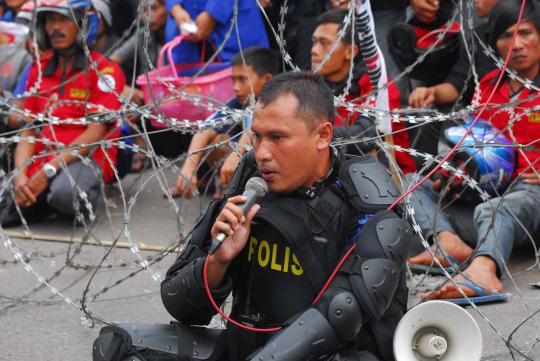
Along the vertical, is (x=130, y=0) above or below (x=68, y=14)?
below

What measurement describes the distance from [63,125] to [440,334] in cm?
390

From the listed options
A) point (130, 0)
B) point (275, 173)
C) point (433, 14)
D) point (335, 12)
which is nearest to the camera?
point (275, 173)

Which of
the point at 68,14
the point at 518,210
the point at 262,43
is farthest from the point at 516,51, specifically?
the point at 68,14

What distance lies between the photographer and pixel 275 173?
2.70 m

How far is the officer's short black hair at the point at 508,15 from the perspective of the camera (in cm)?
460

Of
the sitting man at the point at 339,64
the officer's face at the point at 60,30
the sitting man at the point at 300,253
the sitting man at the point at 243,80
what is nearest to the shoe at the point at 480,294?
the sitting man at the point at 339,64

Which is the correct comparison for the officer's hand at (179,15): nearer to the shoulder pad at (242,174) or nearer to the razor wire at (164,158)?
the razor wire at (164,158)

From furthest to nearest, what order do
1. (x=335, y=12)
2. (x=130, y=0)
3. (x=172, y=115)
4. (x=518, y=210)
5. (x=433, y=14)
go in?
1. (x=130, y=0)
2. (x=172, y=115)
3. (x=433, y=14)
4. (x=335, y=12)
5. (x=518, y=210)

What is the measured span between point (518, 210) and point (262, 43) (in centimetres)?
252

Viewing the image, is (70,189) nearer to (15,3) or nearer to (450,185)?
(450,185)

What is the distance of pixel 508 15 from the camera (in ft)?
15.3

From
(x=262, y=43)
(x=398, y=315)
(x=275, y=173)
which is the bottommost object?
(x=262, y=43)

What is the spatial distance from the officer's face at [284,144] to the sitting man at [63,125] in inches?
127

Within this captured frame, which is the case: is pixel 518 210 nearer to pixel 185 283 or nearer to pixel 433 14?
pixel 433 14
